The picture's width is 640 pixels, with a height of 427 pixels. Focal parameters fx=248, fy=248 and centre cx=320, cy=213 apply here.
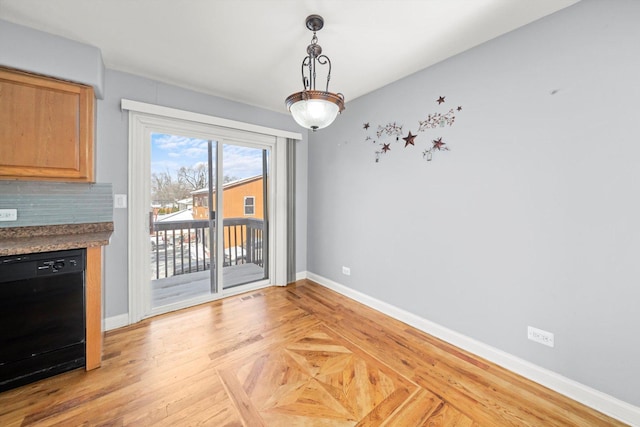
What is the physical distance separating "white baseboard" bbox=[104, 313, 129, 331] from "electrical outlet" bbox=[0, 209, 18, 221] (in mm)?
1163

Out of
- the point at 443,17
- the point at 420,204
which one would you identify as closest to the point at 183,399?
the point at 420,204

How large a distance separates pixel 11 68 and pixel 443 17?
3.21 m

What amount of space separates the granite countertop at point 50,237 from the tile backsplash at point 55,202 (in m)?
0.06

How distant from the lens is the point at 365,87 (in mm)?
2900

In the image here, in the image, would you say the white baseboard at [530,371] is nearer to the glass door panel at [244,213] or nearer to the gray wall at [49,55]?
the glass door panel at [244,213]

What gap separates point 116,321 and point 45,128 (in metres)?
1.85

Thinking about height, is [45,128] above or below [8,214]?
above

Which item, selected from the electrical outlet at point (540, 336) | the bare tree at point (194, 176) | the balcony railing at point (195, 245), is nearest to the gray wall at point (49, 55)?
the bare tree at point (194, 176)

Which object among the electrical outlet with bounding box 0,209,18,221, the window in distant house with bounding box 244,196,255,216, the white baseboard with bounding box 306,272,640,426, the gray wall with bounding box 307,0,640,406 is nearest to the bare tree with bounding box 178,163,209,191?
the window in distant house with bounding box 244,196,255,216

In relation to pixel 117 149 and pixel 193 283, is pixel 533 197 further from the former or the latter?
pixel 193 283

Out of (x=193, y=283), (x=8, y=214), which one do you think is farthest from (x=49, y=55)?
(x=193, y=283)

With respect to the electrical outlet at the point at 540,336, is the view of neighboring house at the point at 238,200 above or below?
above

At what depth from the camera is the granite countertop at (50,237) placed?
1.69 meters

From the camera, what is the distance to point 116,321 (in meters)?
2.50
